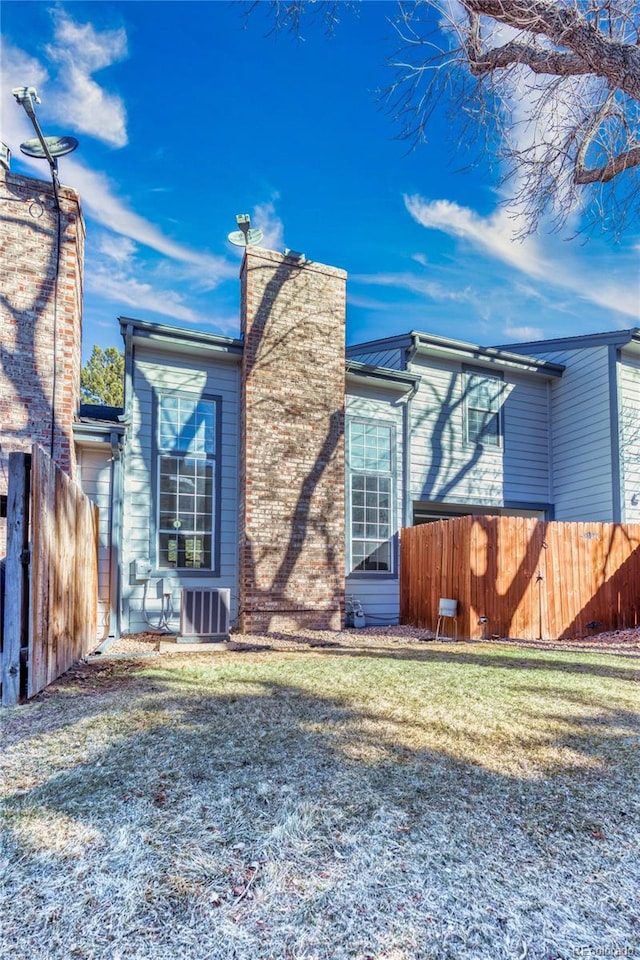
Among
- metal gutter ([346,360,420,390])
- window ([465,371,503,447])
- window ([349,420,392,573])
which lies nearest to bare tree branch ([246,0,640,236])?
metal gutter ([346,360,420,390])

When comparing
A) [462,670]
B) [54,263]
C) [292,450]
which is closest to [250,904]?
[462,670]

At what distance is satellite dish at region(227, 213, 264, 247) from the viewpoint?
8.64 m

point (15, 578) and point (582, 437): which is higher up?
point (582, 437)

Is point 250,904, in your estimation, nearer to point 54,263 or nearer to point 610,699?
point 610,699

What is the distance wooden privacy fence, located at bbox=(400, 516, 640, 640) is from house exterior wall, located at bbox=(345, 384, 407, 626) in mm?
193

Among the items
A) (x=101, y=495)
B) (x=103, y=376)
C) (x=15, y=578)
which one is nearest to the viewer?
(x=15, y=578)

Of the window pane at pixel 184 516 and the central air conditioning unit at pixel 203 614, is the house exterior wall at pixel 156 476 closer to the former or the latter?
the window pane at pixel 184 516

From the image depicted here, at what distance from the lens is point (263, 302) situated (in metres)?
8.73

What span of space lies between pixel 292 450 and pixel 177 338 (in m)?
2.42

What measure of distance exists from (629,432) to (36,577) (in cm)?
1080

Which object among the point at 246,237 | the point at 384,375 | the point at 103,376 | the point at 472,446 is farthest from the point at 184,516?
the point at 103,376

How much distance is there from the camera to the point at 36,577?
4023mm

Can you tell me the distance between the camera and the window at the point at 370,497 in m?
9.73

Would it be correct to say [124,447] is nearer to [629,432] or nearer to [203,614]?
[203,614]
